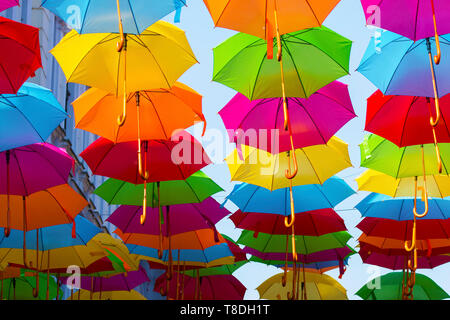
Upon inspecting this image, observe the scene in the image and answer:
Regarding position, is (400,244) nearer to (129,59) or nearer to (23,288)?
(129,59)

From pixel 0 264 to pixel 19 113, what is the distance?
13.5 ft

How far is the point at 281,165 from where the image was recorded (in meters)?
10.5

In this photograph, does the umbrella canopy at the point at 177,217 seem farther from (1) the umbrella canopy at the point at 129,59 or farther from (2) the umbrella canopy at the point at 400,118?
(1) the umbrella canopy at the point at 129,59

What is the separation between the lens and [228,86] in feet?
27.7

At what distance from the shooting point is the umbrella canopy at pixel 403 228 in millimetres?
11781

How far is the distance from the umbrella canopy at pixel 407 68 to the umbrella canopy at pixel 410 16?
0.80 metres

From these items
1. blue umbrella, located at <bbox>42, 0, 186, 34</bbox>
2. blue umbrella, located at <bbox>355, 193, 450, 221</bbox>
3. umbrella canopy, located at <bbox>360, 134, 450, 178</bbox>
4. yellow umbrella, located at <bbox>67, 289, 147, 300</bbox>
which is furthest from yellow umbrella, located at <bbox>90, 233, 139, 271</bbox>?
blue umbrella, located at <bbox>42, 0, 186, 34</bbox>

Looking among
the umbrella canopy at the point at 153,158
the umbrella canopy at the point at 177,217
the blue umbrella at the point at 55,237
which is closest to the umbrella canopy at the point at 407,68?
the umbrella canopy at the point at 153,158

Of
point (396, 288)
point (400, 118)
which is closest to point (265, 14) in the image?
point (400, 118)

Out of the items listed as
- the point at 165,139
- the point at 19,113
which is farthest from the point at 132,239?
the point at 19,113

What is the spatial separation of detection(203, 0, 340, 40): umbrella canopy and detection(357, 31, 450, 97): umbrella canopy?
1.22 meters

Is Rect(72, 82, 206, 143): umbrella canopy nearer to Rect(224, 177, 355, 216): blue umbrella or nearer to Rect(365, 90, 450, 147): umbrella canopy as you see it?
Rect(365, 90, 450, 147): umbrella canopy

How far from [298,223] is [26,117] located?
523 centimetres
